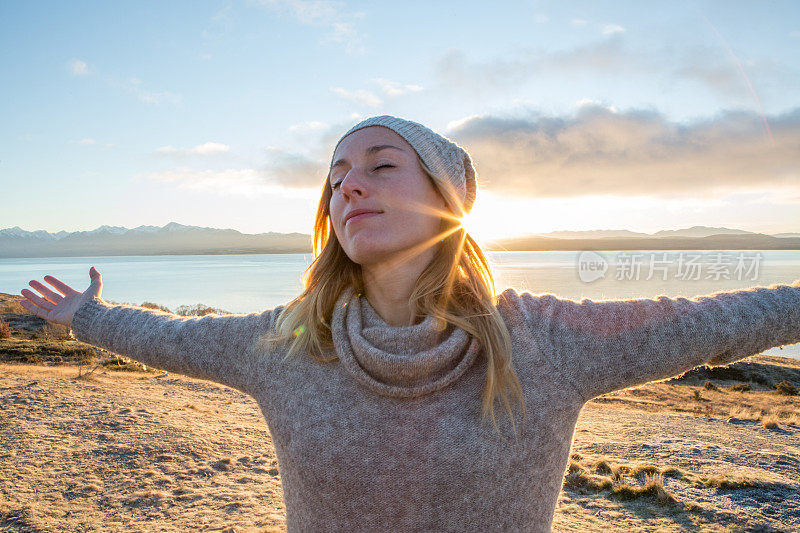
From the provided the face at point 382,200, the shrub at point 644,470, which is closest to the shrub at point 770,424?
the shrub at point 644,470

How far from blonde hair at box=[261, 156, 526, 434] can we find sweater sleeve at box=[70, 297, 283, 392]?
85 mm

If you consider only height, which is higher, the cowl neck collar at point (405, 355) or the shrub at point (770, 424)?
the cowl neck collar at point (405, 355)

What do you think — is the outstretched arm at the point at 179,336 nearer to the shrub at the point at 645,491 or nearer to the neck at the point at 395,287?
the neck at the point at 395,287

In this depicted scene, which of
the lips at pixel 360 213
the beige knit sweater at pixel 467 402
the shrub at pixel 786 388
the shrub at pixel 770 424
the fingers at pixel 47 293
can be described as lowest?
the shrub at pixel 786 388

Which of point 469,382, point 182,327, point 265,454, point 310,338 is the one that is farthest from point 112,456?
point 469,382

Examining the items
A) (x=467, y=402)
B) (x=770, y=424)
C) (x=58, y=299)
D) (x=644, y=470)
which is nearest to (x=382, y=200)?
(x=467, y=402)

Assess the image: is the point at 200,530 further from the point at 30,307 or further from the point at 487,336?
the point at 487,336

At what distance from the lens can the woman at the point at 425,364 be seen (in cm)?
117

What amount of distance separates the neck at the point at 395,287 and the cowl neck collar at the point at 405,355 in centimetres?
13

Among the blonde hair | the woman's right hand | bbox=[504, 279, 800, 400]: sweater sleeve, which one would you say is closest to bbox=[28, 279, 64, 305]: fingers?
the woman's right hand

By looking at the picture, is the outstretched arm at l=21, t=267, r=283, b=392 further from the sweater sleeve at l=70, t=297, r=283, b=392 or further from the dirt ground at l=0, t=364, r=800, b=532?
the dirt ground at l=0, t=364, r=800, b=532

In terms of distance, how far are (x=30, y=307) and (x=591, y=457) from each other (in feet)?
21.6

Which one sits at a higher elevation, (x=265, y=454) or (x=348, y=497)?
(x=348, y=497)

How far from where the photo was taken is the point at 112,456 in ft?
17.2
